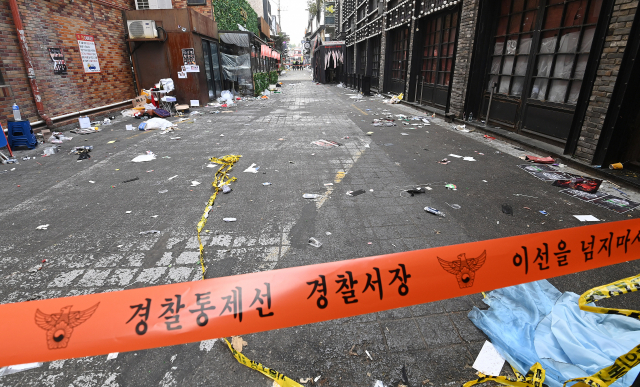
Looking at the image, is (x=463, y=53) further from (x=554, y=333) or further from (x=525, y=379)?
(x=525, y=379)

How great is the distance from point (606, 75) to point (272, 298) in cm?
603

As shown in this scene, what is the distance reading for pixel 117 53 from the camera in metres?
12.1

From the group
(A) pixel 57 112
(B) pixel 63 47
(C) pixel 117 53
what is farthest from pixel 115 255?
(C) pixel 117 53

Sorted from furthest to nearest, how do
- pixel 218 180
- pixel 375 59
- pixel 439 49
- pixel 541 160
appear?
pixel 375 59 < pixel 439 49 < pixel 541 160 < pixel 218 180

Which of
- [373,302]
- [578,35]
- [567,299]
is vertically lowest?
[567,299]

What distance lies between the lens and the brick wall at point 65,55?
776cm

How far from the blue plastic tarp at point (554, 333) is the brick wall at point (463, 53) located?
7.78 metres

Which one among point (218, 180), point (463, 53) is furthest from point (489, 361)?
point (463, 53)

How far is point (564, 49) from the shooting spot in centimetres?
590

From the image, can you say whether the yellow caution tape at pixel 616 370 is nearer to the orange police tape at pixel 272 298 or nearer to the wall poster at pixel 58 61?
the orange police tape at pixel 272 298

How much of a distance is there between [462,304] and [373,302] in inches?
54.0

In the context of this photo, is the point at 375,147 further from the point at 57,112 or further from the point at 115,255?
the point at 57,112

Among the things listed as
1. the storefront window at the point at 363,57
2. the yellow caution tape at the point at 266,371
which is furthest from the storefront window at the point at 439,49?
the storefront window at the point at 363,57

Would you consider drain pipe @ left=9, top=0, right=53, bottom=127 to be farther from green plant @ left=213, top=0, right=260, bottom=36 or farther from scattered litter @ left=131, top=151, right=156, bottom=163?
green plant @ left=213, top=0, right=260, bottom=36
